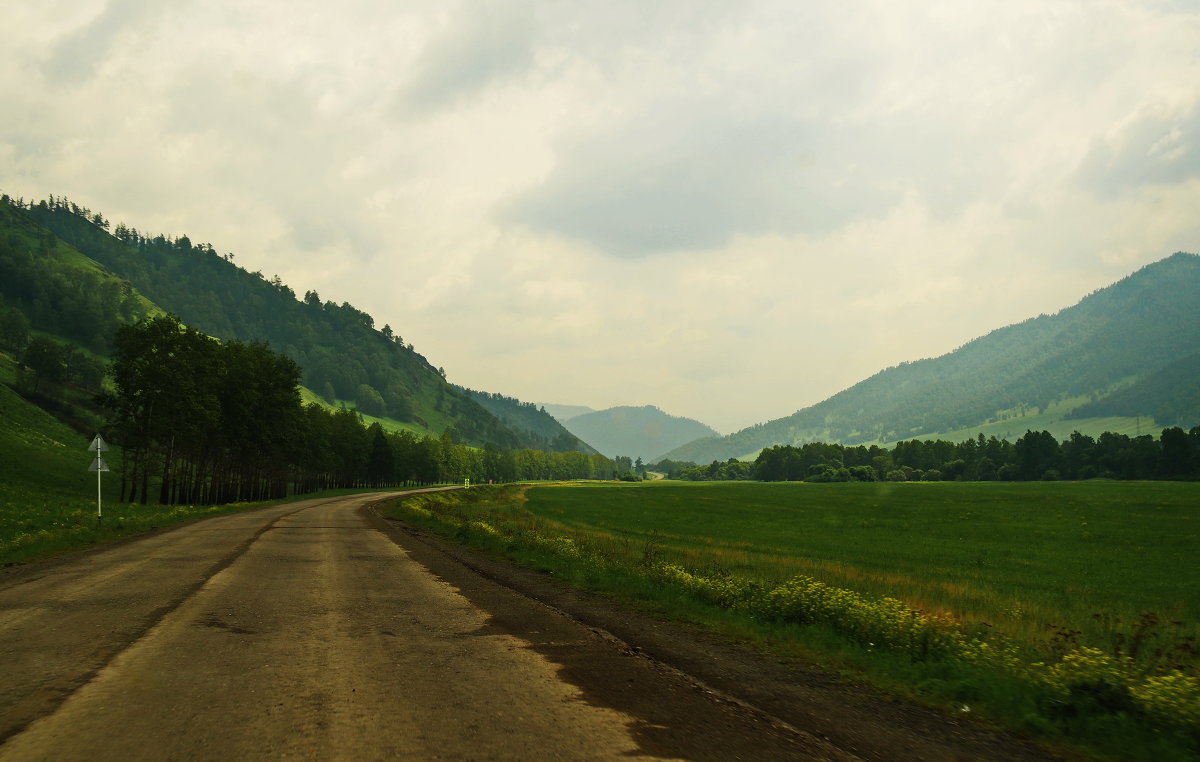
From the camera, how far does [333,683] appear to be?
25.3 ft

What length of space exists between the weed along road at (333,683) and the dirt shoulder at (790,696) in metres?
0.16

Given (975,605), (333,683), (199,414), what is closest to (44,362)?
(199,414)

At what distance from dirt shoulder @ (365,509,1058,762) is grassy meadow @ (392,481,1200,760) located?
75 cm

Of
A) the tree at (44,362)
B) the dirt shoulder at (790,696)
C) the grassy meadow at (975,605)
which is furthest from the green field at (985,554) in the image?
the tree at (44,362)

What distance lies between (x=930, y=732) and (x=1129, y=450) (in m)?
187

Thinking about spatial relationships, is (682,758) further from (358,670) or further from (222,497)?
(222,497)

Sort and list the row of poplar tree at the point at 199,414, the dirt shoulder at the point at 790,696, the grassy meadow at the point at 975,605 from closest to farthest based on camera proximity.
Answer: the dirt shoulder at the point at 790,696 < the grassy meadow at the point at 975,605 < the row of poplar tree at the point at 199,414

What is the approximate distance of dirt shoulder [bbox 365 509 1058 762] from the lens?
6578 millimetres

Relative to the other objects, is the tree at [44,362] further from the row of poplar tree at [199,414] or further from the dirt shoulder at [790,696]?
the dirt shoulder at [790,696]

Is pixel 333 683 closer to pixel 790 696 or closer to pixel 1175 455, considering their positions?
pixel 790 696

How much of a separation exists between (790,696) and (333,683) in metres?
5.49

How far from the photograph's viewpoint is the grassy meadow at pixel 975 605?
25.2 ft

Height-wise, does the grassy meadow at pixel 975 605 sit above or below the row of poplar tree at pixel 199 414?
below

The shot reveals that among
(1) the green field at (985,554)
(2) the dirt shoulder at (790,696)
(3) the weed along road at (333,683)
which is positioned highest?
(3) the weed along road at (333,683)
